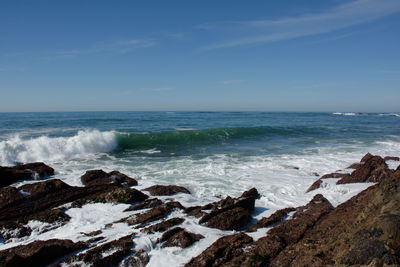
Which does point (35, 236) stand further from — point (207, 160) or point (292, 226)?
point (207, 160)

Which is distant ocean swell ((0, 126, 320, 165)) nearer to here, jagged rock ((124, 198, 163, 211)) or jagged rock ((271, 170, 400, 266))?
jagged rock ((124, 198, 163, 211))

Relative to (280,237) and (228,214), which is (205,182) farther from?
(280,237)

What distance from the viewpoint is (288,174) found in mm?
9250

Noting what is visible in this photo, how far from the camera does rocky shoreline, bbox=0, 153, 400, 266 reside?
2.60 m

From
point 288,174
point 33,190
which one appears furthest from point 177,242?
point 288,174

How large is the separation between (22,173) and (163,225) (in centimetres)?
662

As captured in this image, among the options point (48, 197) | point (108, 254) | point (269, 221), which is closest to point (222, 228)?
point (269, 221)

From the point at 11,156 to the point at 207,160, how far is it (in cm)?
1060

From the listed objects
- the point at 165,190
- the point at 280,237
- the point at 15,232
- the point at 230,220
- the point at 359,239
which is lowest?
the point at 15,232

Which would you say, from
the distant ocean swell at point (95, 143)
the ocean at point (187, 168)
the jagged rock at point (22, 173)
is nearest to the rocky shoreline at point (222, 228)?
the ocean at point (187, 168)

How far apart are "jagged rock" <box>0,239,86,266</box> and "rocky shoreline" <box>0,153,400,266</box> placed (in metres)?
0.01

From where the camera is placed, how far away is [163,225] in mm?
4625

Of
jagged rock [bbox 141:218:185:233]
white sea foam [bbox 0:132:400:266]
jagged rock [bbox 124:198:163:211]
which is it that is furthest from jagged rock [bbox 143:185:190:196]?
jagged rock [bbox 141:218:185:233]

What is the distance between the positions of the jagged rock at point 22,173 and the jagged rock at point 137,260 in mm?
6575
